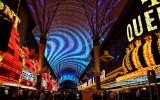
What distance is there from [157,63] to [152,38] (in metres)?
1.17

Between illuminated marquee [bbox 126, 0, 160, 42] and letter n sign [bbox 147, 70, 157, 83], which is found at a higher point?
illuminated marquee [bbox 126, 0, 160, 42]

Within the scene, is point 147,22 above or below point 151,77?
above

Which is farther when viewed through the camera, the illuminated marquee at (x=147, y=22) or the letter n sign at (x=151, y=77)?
the illuminated marquee at (x=147, y=22)

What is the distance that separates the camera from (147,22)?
10844mm

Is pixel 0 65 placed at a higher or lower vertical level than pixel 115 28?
lower

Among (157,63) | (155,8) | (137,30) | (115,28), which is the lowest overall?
(157,63)

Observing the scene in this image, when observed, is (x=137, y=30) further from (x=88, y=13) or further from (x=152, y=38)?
(x=88, y=13)


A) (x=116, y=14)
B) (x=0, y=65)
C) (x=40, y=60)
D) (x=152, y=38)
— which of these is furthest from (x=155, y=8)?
(x=116, y=14)

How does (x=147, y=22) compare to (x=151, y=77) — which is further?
(x=147, y=22)

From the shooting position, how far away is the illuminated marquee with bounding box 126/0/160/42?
1047cm

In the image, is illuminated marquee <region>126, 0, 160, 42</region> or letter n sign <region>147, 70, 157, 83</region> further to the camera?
illuminated marquee <region>126, 0, 160, 42</region>

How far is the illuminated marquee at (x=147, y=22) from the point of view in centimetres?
1047

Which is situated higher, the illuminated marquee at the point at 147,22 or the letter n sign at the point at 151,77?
the illuminated marquee at the point at 147,22

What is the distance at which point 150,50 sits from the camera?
29.5 feet
